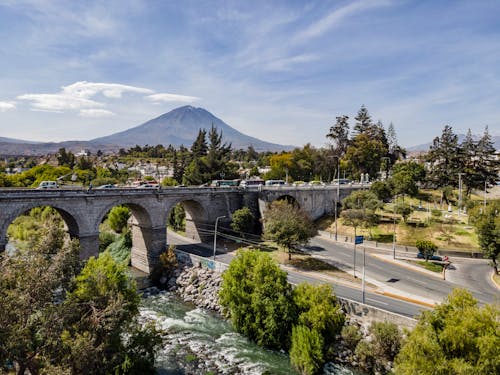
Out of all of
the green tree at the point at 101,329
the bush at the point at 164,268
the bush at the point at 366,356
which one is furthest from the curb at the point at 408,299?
the bush at the point at 164,268

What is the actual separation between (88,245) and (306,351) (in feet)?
89.5

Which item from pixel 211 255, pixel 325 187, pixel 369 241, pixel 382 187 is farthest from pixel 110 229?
pixel 382 187

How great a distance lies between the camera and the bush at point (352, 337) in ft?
80.3

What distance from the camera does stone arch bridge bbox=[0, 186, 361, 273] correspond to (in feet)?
113

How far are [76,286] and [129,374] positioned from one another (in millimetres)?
5584

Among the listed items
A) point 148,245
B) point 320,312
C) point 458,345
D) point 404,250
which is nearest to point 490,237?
point 404,250

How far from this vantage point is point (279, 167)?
89.9 meters

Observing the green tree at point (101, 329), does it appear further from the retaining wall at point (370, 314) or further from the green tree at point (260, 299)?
the retaining wall at point (370, 314)

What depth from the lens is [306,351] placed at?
2269 cm

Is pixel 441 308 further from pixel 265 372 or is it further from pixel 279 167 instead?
pixel 279 167

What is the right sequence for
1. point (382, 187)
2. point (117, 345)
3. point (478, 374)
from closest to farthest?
1. point (478, 374)
2. point (117, 345)
3. point (382, 187)

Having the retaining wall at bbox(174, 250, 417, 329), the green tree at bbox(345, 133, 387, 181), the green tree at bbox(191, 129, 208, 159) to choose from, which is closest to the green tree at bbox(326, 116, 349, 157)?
the green tree at bbox(345, 133, 387, 181)

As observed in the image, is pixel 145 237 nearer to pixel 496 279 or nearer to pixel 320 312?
pixel 320 312

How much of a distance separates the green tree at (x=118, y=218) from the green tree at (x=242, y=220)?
2029 cm
